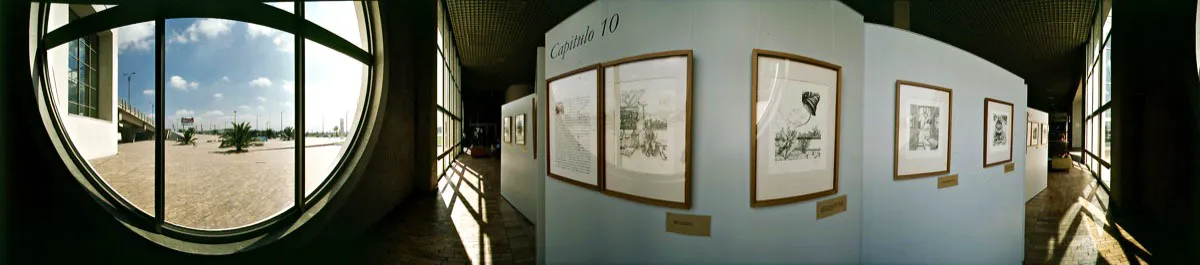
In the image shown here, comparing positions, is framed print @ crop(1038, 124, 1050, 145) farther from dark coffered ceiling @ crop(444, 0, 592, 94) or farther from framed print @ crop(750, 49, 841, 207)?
dark coffered ceiling @ crop(444, 0, 592, 94)

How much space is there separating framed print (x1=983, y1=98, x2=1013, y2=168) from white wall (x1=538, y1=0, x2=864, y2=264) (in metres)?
1.49

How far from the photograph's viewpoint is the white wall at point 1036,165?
17.6 ft

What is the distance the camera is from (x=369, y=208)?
366 cm

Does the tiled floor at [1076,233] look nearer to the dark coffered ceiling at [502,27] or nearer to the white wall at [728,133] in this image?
the white wall at [728,133]

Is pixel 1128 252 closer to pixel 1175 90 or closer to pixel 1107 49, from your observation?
pixel 1175 90

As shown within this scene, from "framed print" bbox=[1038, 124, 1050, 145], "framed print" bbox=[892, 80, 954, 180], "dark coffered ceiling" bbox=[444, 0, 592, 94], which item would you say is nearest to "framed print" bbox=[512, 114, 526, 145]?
"dark coffered ceiling" bbox=[444, 0, 592, 94]

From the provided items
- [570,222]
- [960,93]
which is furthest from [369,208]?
A: [960,93]

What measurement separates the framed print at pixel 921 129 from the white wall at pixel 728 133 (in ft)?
1.33

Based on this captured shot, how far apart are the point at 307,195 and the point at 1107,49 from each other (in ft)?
34.1

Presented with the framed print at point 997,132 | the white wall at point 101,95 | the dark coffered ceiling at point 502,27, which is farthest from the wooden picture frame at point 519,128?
the framed print at point 997,132

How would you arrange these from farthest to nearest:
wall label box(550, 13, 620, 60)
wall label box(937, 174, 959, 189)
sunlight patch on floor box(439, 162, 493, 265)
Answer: sunlight patch on floor box(439, 162, 493, 265)
wall label box(937, 174, 959, 189)
wall label box(550, 13, 620, 60)

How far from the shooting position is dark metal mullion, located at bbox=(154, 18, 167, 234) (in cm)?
221

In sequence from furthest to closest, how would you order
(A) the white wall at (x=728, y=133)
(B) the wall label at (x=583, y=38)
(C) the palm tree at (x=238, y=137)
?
(C) the palm tree at (x=238, y=137), (B) the wall label at (x=583, y=38), (A) the white wall at (x=728, y=133)

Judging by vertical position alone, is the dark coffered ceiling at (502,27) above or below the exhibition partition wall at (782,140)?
above
